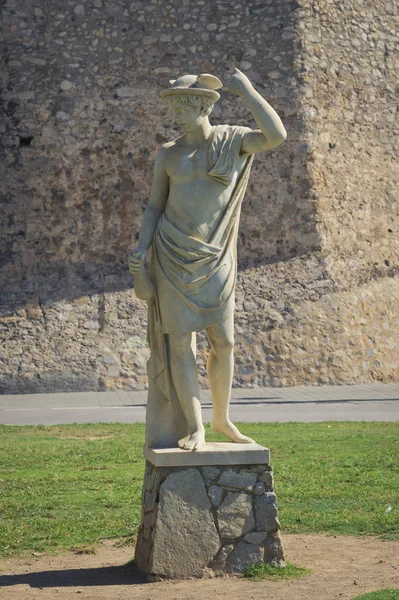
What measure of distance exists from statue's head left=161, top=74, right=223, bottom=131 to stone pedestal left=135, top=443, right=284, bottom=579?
6.26 ft

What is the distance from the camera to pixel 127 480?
969 centimetres

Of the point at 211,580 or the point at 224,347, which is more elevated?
the point at 224,347

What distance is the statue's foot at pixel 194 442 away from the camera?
6.70 metres

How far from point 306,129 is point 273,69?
3.46 feet

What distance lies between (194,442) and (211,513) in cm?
41

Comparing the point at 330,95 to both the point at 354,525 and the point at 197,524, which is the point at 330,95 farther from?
the point at 197,524

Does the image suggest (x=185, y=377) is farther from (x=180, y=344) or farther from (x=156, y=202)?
(x=156, y=202)

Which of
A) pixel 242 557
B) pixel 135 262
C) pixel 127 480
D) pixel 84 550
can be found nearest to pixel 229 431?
pixel 242 557

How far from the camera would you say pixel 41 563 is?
23.3ft

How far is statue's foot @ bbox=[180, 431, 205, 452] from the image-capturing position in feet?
22.0

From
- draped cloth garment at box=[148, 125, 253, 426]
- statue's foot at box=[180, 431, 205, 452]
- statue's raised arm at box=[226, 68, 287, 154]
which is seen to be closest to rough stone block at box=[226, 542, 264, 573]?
statue's foot at box=[180, 431, 205, 452]

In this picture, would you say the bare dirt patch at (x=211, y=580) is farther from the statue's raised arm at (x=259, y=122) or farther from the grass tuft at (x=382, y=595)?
the statue's raised arm at (x=259, y=122)

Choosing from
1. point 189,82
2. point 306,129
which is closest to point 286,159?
point 306,129

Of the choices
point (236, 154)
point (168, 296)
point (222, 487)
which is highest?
point (236, 154)
